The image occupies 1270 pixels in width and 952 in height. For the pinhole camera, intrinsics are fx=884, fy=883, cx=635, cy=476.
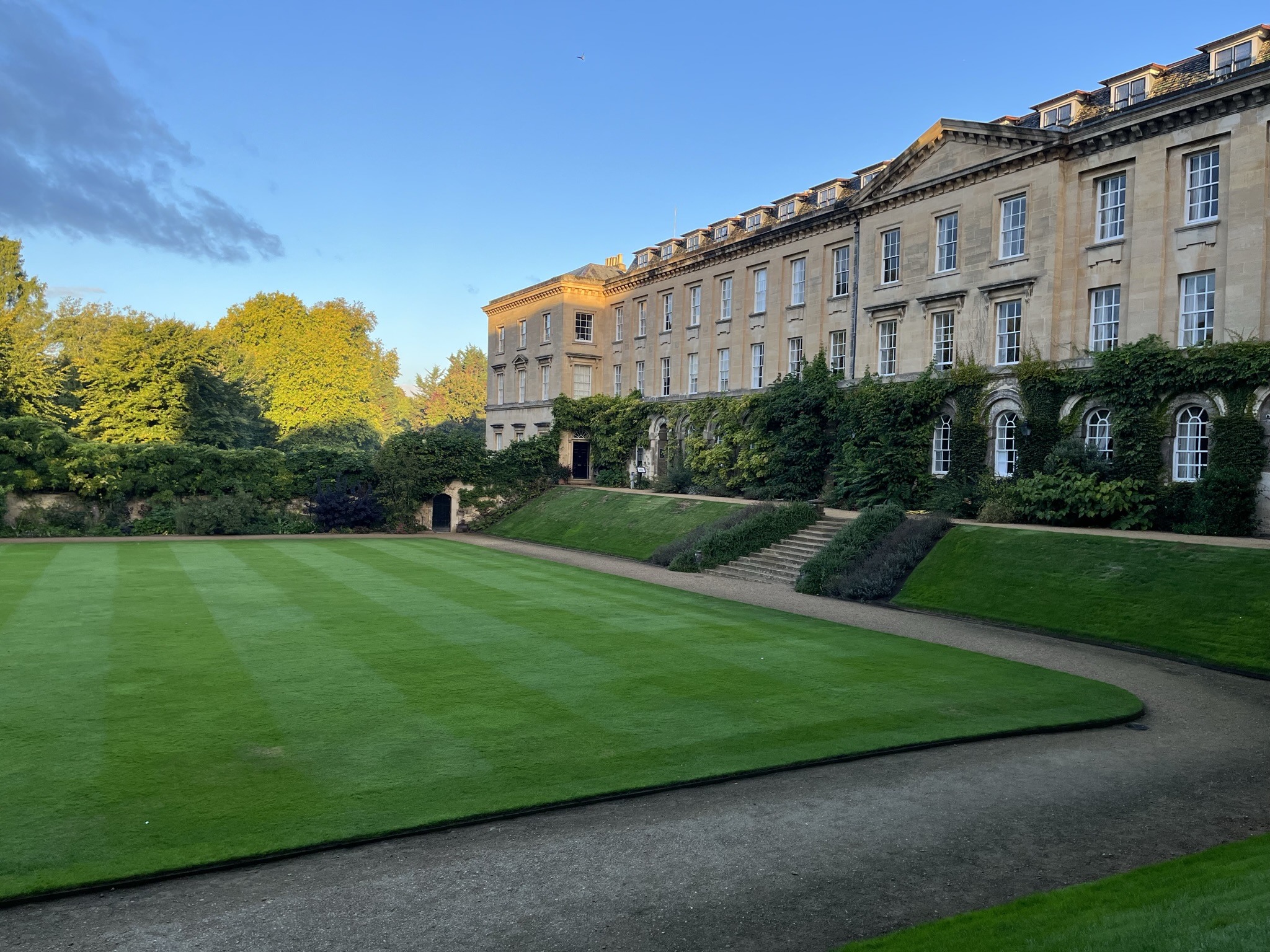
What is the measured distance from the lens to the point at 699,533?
96.9 ft

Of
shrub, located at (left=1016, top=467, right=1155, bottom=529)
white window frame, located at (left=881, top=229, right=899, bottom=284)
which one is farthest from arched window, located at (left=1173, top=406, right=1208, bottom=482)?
white window frame, located at (left=881, top=229, right=899, bottom=284)

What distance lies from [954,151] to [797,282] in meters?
9.30

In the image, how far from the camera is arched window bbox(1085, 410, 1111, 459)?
83.3 feet

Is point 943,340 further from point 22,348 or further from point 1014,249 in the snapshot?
point 22,348

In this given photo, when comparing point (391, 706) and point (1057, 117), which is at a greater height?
point (1057, 117)

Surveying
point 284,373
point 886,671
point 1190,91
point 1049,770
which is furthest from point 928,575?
point 284,373

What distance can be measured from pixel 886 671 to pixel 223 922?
9.91 m

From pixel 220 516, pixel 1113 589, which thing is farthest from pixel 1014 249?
pixel 220 516

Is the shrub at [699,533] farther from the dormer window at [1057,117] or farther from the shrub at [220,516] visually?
the shrub at [220,516]

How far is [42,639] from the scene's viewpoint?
13922 mm

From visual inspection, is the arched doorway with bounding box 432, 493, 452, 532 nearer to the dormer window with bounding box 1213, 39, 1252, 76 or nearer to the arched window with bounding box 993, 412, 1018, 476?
the arched window with bounding box 993, 412, 1018, 476

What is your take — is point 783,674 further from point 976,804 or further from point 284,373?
point 284,373

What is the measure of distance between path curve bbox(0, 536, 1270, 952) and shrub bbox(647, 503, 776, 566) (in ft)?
61.0

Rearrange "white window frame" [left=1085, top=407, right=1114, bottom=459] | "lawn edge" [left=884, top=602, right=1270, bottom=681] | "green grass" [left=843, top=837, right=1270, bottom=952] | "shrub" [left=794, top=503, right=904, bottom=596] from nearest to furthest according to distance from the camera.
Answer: "green grass" [left=843, top=837, right=1270, bottom=952]
"lawn edge" [left=884, top=602, right=1270, bottom=681]
"shrub" [left=794, top=503, right=904, bottom=596]
"white window frame" [left=1085, top=407, right=1114, bottom=459]
